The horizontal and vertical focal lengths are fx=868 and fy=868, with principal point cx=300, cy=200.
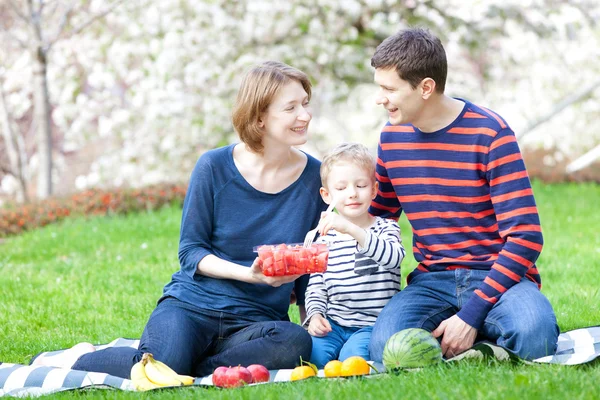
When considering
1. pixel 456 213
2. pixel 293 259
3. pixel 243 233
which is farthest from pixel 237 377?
pixel 456 213

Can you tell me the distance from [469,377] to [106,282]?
3563mm

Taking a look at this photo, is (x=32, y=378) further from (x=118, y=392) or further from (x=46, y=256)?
(x=46, y=256)

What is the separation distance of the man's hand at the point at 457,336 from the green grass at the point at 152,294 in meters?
0.23

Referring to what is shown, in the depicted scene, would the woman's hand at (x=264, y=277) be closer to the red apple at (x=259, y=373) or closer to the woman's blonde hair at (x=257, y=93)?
the red apple at (x=259, y=373)

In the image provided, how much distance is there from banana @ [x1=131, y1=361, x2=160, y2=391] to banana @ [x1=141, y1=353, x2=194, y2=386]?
0.01 metres

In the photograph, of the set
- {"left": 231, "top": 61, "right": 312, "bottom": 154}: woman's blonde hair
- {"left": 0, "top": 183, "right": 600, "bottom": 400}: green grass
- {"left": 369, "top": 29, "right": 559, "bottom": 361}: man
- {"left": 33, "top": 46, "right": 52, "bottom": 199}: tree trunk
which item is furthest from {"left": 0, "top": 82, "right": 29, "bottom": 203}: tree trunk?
{"left": 369, "top": 29, "right": 559, "bottom": 361}: man

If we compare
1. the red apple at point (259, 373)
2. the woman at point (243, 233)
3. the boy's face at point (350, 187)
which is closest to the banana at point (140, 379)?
the woman at point (243, 233)

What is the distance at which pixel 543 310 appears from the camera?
3525mm

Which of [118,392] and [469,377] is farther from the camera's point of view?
[118,392]

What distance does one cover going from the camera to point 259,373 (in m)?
3.50

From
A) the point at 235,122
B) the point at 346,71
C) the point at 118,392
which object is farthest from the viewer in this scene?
the point at 346,71

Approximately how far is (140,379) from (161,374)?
8 centimetres

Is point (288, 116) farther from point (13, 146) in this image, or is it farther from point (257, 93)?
point (13, 146)

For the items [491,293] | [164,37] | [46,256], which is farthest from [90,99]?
[491,293]
